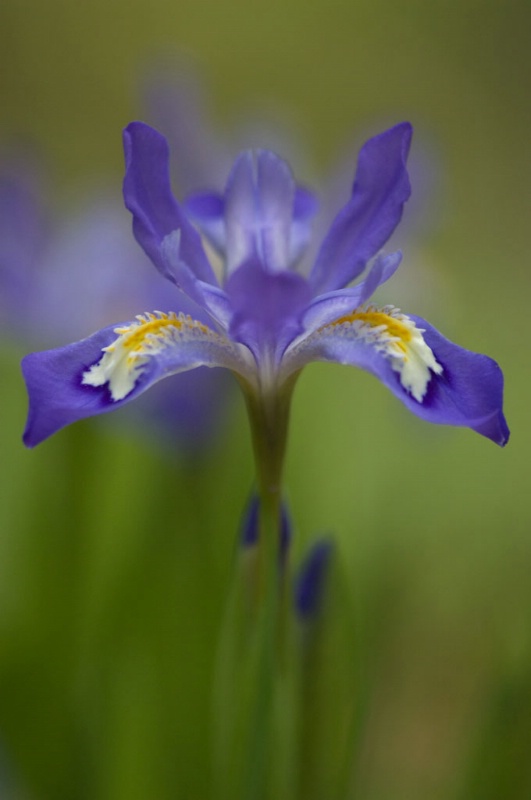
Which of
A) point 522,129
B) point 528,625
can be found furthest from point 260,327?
point 522,129

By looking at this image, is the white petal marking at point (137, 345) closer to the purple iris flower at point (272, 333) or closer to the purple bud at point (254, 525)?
the purple iris flower at point (272, 333)

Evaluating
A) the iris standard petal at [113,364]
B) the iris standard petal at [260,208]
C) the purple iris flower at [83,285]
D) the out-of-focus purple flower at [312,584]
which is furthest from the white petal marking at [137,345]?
the purple iris flower at [83,285]

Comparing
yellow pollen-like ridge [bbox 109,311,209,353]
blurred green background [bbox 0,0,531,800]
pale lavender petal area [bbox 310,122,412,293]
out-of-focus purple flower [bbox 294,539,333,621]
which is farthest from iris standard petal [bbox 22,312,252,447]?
blurred green background [bbox 0,0,531,800]

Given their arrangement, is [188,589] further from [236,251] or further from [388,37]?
[388,37]

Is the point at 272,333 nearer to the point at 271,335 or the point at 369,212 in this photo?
the point at 271,335

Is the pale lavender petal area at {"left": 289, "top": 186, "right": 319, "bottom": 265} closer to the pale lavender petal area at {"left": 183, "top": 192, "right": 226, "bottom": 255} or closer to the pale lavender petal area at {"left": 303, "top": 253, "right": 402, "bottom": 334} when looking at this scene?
the pale lavender petal area at {"left": 183, "top": 192, "right": 226, "bottom": 255}

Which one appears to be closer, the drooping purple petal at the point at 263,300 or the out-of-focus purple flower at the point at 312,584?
the drooping purple petal at the point at 263,300
